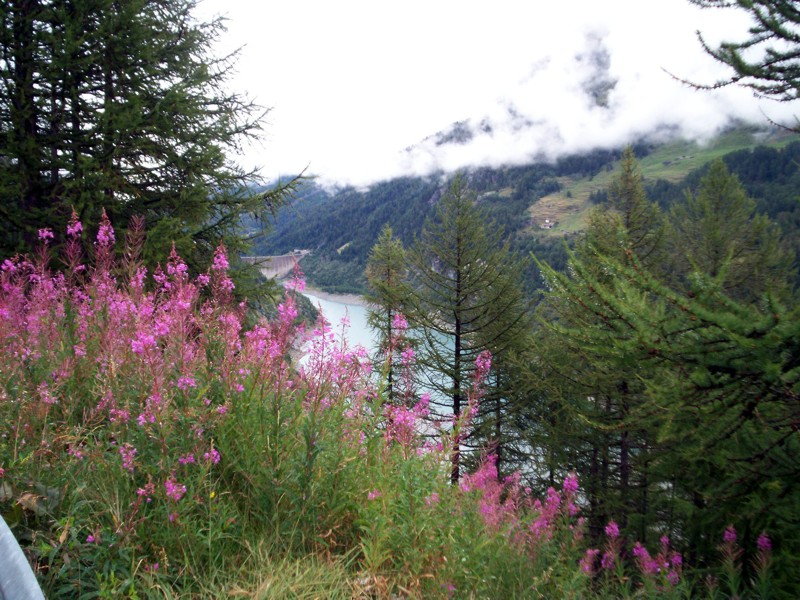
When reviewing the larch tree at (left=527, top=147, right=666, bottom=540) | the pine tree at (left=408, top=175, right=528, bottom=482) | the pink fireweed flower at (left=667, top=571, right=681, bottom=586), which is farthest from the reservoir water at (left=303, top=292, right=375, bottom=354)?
the larch tree at (left=527, top=147, right=666, bottom=540)

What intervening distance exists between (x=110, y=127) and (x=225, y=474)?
6.72 metres

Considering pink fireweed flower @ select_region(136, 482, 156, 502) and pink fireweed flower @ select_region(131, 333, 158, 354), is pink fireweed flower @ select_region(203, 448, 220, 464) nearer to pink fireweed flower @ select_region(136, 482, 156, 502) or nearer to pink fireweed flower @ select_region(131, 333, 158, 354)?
pink fireweed flower @ select_region(136, 482, 156, 502)

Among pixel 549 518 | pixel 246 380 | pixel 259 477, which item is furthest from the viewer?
pixel 549 518

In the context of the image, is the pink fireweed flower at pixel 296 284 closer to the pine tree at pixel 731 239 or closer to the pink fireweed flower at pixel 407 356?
the pink fireweed flower at pixel 407 356

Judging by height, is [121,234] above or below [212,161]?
below

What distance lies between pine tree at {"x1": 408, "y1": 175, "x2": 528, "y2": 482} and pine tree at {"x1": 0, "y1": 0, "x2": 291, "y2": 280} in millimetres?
9076

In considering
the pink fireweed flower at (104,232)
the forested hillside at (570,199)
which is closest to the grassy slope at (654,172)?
the forested hillside at (570,199)

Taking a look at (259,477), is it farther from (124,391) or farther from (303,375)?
(124,391)

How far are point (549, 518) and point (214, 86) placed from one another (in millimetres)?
9465

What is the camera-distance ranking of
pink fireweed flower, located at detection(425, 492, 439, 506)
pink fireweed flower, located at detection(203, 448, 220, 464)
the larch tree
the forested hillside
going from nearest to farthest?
pink fireweed flower, located at detection(203, 448, 220, 464)
pink fireweed flower, located at detection(425, 492, 439, 506)
the larch tree
the forested hillside

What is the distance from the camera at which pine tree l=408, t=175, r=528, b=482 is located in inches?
631

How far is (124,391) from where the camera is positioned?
2.41 metres

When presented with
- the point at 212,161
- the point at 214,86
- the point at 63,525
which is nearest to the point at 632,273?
the point at 63,525

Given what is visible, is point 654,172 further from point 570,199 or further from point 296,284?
point 296,284
